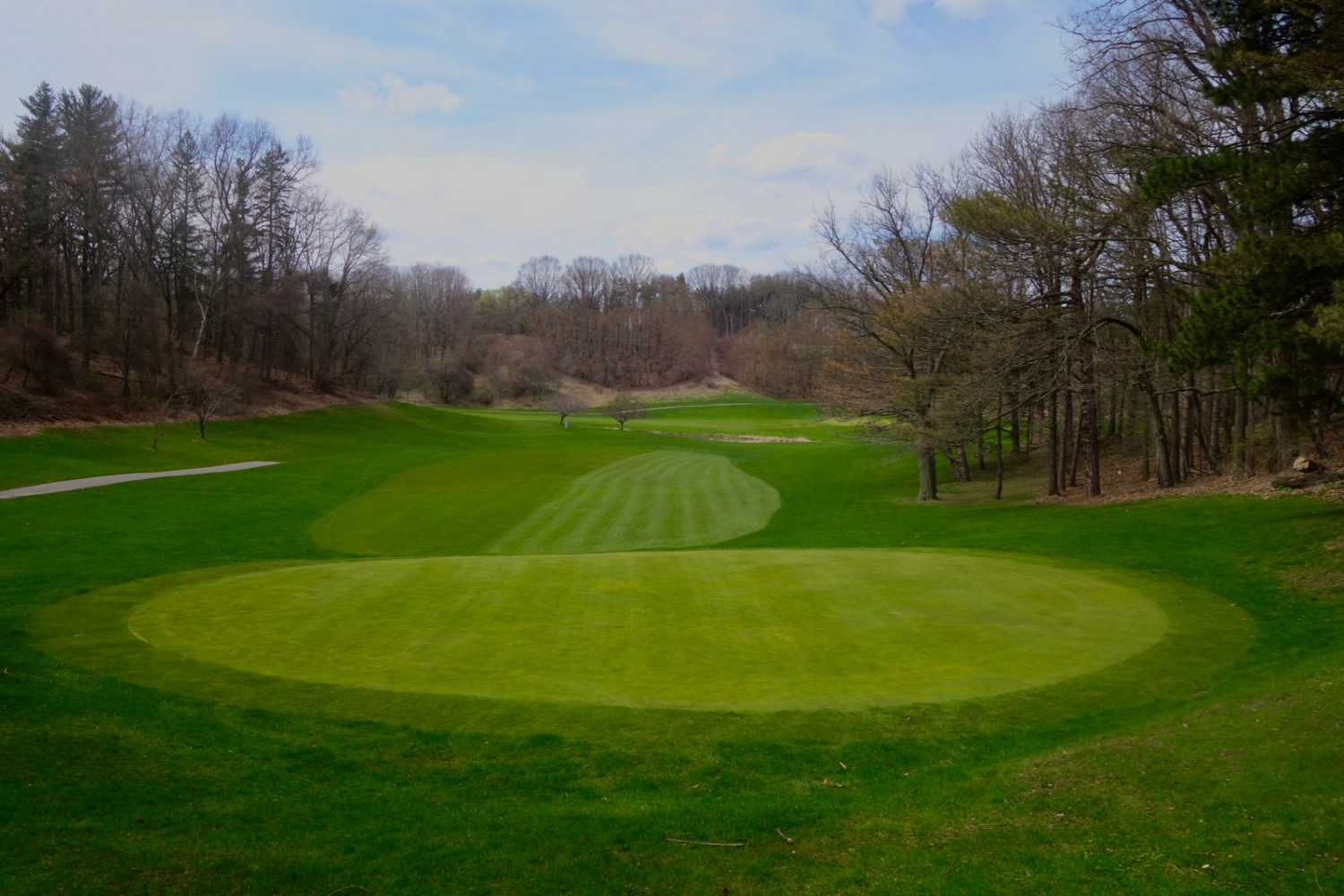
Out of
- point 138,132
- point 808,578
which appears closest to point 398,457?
point 138,132

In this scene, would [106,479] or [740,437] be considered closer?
[106,479]

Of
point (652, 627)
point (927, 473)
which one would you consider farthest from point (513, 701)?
point (927, 473)

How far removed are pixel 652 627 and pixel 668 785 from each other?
4.12 meters

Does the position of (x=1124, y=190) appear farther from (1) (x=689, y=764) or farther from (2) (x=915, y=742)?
(1) (x=689, y=764)

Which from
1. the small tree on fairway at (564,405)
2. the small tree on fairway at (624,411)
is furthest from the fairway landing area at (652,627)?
the small tree on fairway at (624,411)

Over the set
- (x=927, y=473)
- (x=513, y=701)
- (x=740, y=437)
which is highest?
(x=740, y=437)

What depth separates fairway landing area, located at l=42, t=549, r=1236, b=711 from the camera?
8.73 metres

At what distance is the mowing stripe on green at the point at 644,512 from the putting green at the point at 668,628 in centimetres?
752

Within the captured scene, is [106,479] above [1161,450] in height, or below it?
below

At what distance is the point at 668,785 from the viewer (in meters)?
6.57

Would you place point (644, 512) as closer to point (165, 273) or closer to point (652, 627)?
point (652, 627)

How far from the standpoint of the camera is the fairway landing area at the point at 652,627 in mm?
8734

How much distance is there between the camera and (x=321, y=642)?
9891 mm

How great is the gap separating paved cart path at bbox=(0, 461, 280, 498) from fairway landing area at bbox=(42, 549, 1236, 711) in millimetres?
15118
